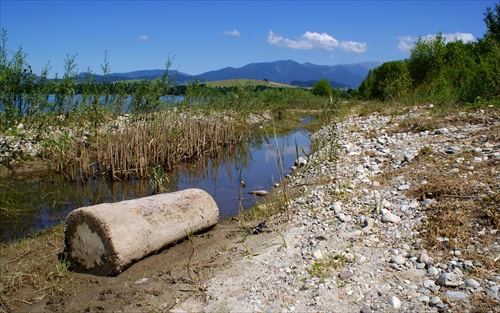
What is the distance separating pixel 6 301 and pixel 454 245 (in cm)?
567

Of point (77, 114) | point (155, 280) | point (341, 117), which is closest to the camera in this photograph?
point (155, 280)

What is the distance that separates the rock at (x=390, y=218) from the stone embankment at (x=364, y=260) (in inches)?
0.7

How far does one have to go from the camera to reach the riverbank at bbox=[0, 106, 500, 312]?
14.6 feet

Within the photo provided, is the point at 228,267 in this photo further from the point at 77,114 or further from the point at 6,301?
the point at 77,114

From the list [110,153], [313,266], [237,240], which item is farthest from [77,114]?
[313,266]

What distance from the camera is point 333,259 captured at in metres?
5.20

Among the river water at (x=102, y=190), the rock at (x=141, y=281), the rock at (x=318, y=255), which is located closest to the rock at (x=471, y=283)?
the rock at (x=318, y=255)

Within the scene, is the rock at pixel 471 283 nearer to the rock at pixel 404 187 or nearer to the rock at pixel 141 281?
the rock at pixel 404 187

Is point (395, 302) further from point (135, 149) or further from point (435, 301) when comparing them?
point (135, 149)

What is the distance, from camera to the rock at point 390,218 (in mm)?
6094

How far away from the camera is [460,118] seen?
12.1 meters

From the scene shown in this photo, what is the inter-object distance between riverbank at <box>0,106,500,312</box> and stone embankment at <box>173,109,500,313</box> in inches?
0.6

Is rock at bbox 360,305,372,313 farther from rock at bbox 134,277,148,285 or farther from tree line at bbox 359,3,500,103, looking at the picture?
tree line at bbox 359,3,500,103

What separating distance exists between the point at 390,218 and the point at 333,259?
148 centimetres
